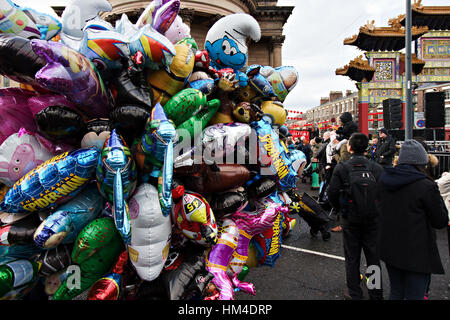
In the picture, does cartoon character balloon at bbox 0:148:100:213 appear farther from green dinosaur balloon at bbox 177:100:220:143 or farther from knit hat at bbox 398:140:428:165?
knit hat at bbox 398:140:428:165

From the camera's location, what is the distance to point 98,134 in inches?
77.7

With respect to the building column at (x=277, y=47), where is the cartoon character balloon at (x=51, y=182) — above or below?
below

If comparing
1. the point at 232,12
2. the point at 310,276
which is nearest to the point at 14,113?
the point at 310,276

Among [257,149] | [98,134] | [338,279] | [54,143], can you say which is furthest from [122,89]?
[338,279]

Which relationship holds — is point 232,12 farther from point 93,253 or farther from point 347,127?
point 93,253

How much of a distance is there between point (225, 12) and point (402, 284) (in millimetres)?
21532

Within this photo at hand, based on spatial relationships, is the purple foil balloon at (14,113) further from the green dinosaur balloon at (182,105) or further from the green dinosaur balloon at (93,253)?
the green dinosaur balloon at (182,105)

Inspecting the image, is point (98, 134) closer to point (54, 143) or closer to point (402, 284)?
point (54, 143)

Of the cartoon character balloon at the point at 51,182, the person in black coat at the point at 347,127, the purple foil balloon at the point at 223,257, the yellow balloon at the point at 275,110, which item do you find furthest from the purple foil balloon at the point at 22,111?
the person in black coat at the point at 347,127

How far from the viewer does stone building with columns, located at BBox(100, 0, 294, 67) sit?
18.6 metres

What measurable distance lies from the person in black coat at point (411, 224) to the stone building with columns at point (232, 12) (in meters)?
17.4

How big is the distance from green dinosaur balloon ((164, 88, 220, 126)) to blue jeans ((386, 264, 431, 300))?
208 centimetres

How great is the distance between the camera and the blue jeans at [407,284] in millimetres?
2324

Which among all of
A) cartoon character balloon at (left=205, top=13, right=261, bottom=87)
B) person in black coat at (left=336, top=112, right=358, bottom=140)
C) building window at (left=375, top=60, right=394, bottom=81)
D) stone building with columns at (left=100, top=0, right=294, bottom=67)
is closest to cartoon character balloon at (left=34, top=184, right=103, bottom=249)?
cartoon character balloon at (left=205, top=13, right=261, bottom=87)
